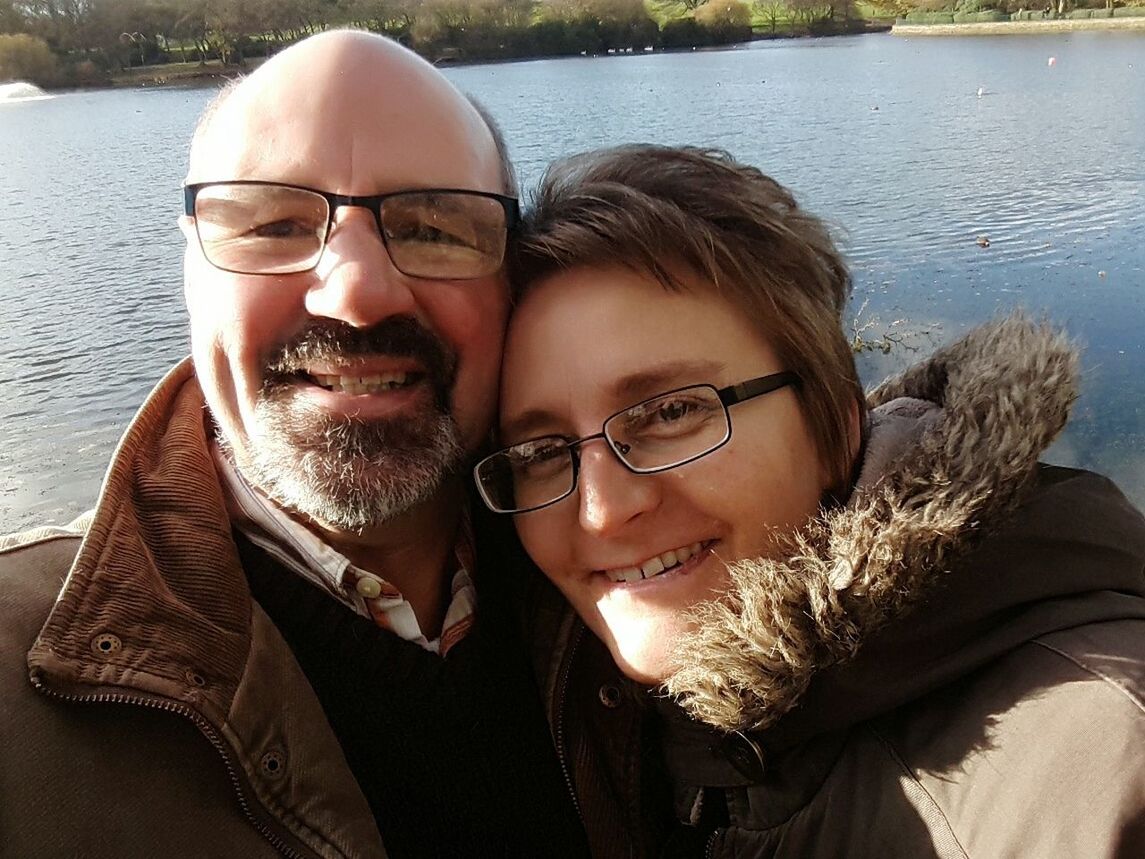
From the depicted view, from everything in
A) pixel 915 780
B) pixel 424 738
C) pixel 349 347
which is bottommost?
pixel 424 738

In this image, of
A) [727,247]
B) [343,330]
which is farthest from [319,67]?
[727,247]

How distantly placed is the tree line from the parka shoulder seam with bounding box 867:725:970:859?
40.2m

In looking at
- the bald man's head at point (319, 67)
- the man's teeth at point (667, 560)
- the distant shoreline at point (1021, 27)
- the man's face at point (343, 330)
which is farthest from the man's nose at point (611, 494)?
the distant shoreline at point (1021, 27)

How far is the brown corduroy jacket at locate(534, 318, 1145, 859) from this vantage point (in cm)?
127

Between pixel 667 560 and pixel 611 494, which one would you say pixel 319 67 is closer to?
pixel 611 494

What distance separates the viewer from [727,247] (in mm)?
1837

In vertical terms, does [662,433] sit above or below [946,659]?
above

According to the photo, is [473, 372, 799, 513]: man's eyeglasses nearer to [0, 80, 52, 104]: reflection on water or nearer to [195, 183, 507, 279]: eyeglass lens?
[195, 183, 507, 279]: eyeglass lens

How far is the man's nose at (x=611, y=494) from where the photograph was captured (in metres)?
1.74

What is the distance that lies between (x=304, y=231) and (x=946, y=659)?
66.0 inches

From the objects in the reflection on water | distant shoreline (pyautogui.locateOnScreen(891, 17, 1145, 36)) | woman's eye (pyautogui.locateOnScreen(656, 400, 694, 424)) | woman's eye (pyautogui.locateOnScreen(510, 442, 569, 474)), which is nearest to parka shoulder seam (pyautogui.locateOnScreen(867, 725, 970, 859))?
woman's eye (pyautogui.locateOnScreen(656, 400, 694, 424))

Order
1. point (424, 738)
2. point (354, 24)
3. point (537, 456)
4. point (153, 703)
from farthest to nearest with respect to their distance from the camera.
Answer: point (354, 24)
point (537, 456)
point (424, 738)
point (153, 703)

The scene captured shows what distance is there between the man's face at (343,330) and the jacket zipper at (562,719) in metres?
0.54

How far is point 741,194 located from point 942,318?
33.9ft
